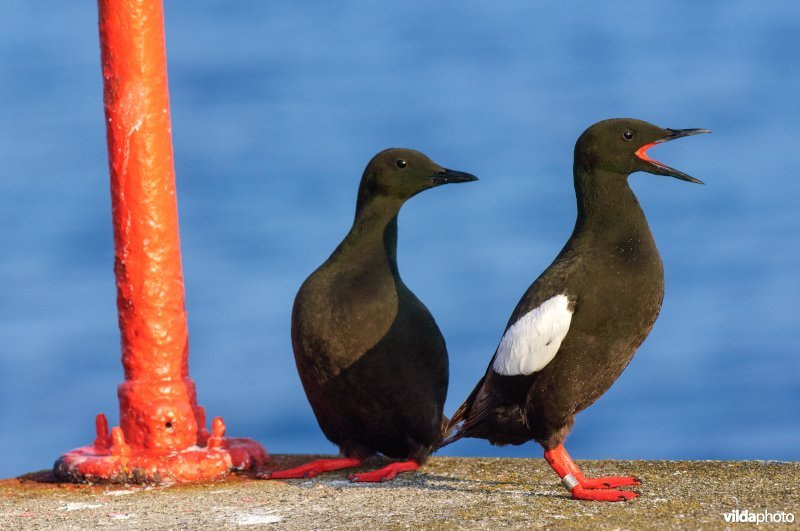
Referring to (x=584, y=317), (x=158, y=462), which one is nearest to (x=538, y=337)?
(x=584, y=317)

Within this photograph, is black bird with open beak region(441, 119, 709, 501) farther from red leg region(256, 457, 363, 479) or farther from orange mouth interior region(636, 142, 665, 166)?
red leg region(256, 457, 363, 479)

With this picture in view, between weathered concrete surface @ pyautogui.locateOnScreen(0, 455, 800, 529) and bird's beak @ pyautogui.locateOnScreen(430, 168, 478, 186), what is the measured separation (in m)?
1.62

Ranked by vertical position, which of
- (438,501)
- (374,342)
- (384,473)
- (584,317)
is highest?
(374,342)

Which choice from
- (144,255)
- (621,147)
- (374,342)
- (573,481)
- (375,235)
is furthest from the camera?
(144,255)

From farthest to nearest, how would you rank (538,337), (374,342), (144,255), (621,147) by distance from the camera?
(144,255), (374,342), (621,147), (538,337)

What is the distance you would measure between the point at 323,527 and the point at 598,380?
4.81 feet

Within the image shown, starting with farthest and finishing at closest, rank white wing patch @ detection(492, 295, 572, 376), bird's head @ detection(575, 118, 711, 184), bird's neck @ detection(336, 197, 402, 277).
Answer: bird's neck @ detection(336, 197, 402, 277) → bird's head @ detection(575, 118, 711, 184) → white wing patch @ detection(492, 295, 572, 376)

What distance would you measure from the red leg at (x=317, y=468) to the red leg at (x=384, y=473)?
0.21 meters

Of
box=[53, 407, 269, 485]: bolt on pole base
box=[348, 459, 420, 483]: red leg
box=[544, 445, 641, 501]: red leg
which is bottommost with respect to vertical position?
box=[544, 445, 641, 501]: red leg

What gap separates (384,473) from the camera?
276 inches

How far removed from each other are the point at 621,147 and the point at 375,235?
4.94ft

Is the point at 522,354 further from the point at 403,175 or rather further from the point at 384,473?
the point at 403,175

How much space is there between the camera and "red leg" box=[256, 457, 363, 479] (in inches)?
289

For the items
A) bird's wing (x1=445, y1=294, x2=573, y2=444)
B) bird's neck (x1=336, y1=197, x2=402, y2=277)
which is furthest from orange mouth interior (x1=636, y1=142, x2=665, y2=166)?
bird's neck (x1=336, y1=197, x2=402, y2=277)
